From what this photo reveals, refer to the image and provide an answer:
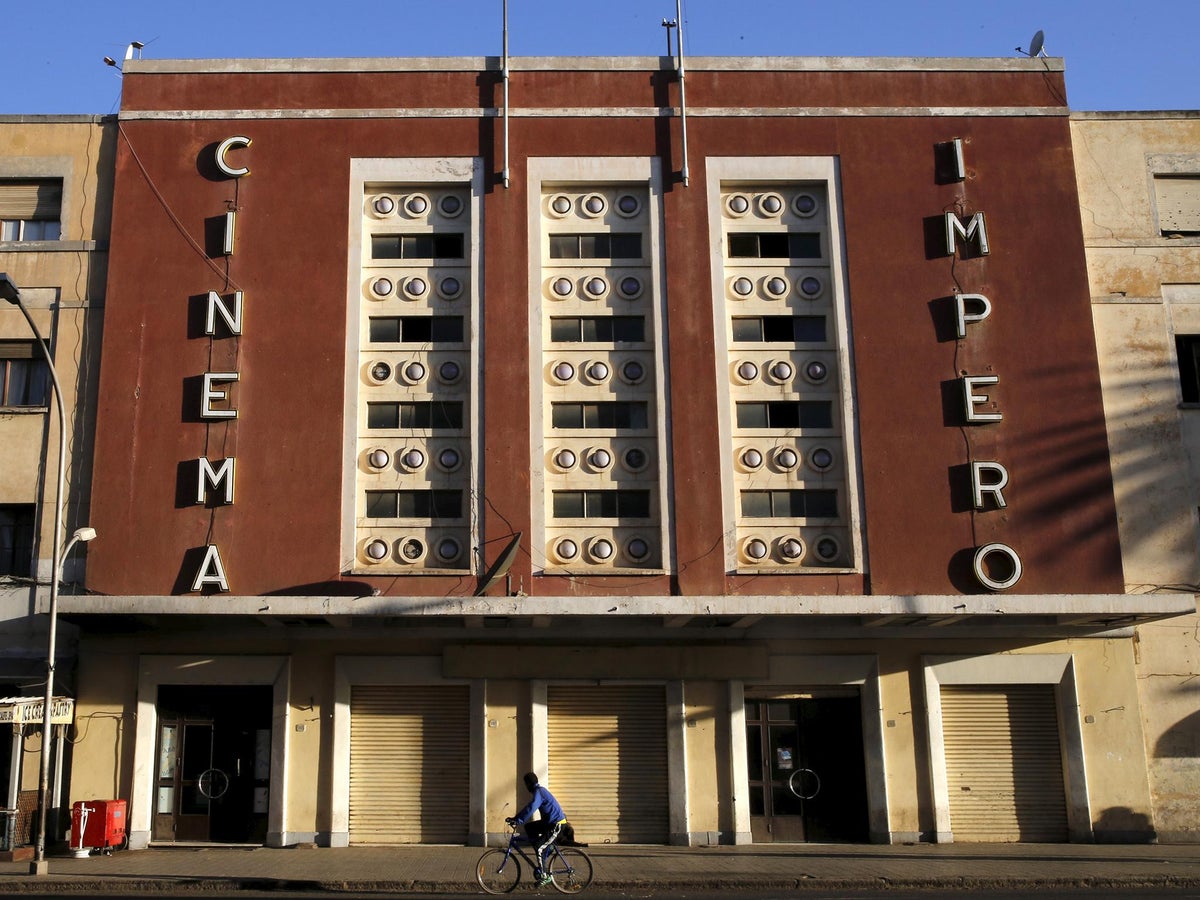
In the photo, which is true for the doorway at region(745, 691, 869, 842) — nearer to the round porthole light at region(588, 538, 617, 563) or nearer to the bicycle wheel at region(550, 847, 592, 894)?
the round porthole light at region(588, 538, 617, 563)

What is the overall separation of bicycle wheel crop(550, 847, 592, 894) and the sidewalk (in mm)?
267

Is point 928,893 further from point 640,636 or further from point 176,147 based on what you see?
point 176,147

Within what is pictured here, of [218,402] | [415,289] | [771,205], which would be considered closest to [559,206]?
[415,289]

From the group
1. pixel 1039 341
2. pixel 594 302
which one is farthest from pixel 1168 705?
pixel 594 302

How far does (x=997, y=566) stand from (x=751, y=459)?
16.2 feet

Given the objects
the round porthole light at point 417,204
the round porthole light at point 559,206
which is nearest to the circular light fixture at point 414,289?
the round porthole light at point 417,204

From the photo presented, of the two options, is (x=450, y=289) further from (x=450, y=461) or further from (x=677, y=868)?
(x=677, y=868)

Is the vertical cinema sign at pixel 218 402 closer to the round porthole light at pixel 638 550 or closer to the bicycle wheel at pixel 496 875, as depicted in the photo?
the round porthole light at pixel 638 550

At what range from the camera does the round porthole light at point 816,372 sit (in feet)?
75.3

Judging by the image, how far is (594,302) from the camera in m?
23.3

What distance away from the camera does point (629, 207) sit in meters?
23.8

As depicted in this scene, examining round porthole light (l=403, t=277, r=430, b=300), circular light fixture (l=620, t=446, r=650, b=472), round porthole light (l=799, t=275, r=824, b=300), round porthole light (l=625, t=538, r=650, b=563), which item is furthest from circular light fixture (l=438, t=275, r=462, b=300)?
round porthole light (l=799, t=275, r=824, b=300)

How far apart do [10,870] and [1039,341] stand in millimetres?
20224

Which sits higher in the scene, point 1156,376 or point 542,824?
point 1156,376
